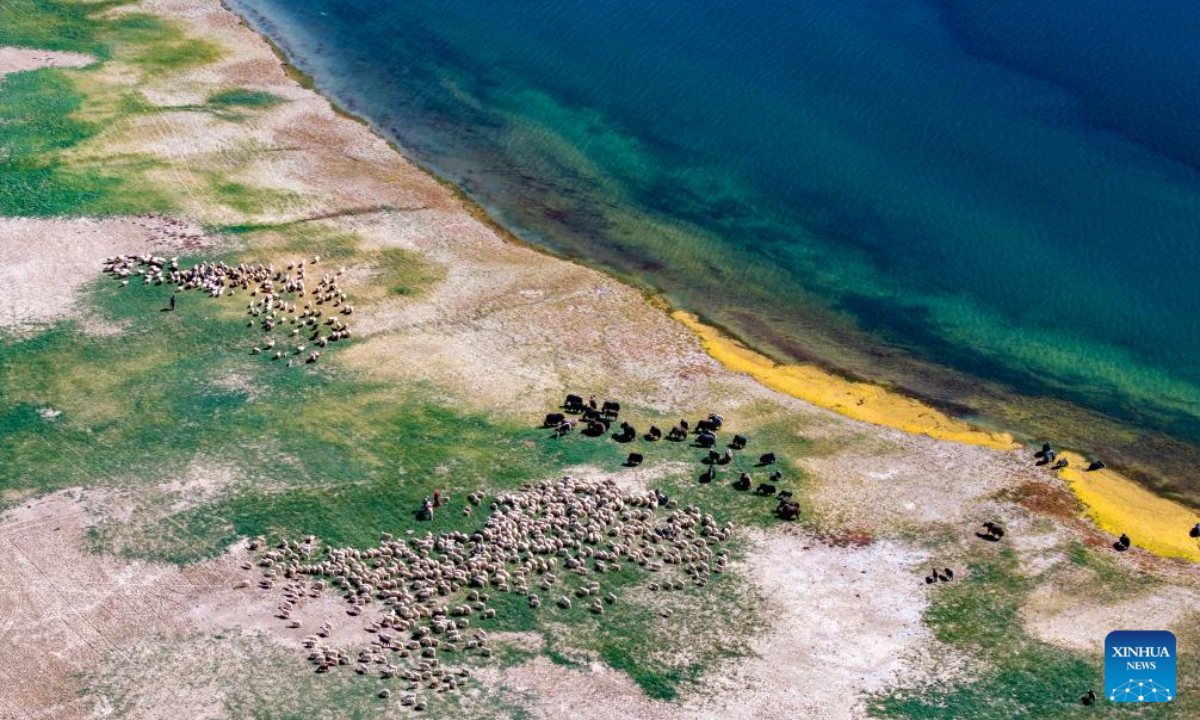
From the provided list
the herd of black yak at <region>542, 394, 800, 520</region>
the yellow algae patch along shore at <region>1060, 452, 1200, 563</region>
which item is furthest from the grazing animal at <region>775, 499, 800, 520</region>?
the yellow algae patch along shore at <region>1060, 452, 1200, 563</region>

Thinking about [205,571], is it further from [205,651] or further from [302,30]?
[302,30]

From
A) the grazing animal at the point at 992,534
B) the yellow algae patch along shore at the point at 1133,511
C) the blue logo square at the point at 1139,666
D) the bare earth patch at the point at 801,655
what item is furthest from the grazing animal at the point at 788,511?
the yellow algae patch along shore at the point at 1133,511

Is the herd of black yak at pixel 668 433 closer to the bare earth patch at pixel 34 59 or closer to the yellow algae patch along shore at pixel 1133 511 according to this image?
the yellow algae patch along shore at pixel 1133 511

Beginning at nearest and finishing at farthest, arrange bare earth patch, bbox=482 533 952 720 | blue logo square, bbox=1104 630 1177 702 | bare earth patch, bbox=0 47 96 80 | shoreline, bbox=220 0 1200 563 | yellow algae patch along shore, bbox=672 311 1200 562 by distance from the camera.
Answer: bare earth patch, bbox=482 533 952 720 → blue logo square, bbox=1104 630 1177 702 → yellow algae patch along shore, bbox=672 311 1200 562 → shoreline, bbox=220 0 1200 563 → bare earth patch, bbox=0 47 96 80

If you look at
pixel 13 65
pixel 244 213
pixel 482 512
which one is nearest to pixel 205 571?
pixel 482 512

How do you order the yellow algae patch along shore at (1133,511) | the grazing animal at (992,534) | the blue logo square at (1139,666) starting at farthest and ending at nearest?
the yellow algae patch along shore at (1133,511)
the grazing animal at (992,534)
the blue logo square at (1139,666)

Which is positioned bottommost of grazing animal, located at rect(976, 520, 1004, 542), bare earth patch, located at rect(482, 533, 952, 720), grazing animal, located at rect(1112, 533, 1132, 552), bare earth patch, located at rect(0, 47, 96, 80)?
bare earth patch, located at rect(482, 533, 952, 720)

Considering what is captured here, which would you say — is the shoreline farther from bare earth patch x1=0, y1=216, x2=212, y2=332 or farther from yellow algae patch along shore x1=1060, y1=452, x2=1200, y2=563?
bare earth patch x1=0, y1=216, x2=212, y2=332
